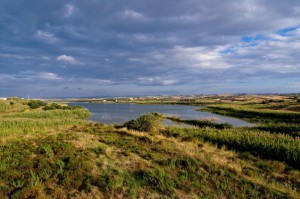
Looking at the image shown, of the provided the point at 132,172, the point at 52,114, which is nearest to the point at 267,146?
the point at 132,172

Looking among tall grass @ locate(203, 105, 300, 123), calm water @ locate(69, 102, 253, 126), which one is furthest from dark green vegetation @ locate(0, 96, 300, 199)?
tall grass @ locate(203, 105, 300, 123)

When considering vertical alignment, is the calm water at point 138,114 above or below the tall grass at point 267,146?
below

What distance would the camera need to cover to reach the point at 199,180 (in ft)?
39.3

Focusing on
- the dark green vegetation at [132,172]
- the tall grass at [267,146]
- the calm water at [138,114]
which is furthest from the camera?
the calm water at [138,114]

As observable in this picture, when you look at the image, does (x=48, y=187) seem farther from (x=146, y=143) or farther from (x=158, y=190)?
(x=146, y=143)

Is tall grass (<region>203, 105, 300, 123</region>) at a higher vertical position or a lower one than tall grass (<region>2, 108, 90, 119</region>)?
lower

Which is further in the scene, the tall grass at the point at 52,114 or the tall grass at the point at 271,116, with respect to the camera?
the tall grass at the point at 271,116

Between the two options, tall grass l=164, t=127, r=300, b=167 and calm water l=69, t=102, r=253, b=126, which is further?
calm water l=69, t=102, r=253, b=126

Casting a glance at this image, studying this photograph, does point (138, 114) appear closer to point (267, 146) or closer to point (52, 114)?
point (52, 114)

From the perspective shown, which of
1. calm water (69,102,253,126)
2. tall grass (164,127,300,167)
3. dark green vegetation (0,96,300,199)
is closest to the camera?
dark green vegetation (0,96,300,199)

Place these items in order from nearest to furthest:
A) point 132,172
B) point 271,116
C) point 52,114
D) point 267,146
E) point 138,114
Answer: point 132,172, point 267,146, point 52,114, point 271,116, point 138,114

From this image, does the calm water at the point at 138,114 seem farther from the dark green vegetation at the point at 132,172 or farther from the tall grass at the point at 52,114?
the dark green vegetation at the point at 132,172

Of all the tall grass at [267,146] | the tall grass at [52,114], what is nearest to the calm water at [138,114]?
the tall grass at [52,114]

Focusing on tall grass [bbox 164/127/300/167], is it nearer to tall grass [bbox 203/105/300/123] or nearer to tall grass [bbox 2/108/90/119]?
tall grass [bbox 203/105/300/123]
